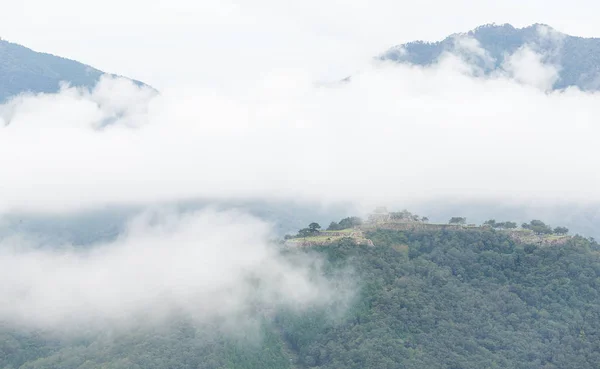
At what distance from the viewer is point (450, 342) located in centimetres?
8444

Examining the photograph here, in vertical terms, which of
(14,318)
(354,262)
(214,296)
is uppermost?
(354,262)

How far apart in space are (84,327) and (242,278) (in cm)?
2230

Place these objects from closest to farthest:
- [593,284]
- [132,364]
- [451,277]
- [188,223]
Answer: [132,364], [593,284], [451,277], [188,223]

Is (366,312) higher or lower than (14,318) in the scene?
higher

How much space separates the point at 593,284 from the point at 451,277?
54.3 ft

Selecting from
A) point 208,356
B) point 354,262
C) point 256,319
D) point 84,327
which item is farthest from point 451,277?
point 84,327

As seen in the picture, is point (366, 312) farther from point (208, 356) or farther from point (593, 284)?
point (593, 284)

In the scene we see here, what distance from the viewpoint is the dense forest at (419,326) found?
82875 mm

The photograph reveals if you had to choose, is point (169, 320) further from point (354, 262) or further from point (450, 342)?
point (450, 342)

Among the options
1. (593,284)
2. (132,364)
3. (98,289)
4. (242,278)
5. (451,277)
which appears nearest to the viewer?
(132,364)

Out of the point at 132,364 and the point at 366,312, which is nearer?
the point at 132,364

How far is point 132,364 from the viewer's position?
270 ft

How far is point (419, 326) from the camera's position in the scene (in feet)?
289

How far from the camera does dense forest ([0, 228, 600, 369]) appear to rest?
272ft
